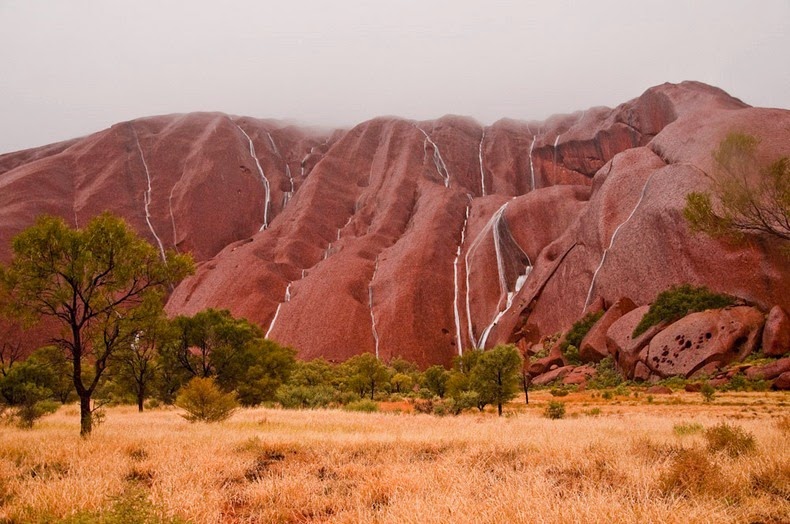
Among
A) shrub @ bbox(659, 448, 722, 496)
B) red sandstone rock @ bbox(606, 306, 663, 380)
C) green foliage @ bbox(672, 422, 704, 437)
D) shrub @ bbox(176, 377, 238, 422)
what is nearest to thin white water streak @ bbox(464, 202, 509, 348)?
red sandstone rock @ bbox(606, 306, 663, 380)

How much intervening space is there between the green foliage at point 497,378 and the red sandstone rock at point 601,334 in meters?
26.4

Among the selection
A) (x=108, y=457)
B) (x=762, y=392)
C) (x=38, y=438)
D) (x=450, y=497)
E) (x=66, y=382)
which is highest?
(x=450, y=497)

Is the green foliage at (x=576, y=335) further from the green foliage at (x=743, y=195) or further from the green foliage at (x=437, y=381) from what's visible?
the green foliage at (x=743, y=195)

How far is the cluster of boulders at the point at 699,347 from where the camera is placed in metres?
36.6

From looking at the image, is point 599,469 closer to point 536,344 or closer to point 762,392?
point 762,392

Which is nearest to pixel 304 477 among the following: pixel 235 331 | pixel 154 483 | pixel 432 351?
pixel 154 483

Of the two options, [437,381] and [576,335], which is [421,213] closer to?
[576,335]

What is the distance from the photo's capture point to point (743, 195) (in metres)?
18.5

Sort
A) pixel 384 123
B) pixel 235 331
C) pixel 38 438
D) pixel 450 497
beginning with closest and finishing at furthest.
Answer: pixel 450 497 < pixel 38 438 < pixel 235 331 < pixel 384 123

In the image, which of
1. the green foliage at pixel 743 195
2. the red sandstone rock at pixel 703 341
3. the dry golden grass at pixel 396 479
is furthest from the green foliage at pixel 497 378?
the red sandstone rock at pixel 703 341

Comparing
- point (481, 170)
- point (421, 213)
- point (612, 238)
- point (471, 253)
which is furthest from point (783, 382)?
point (481, 170)

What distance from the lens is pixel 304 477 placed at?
26.4 ft

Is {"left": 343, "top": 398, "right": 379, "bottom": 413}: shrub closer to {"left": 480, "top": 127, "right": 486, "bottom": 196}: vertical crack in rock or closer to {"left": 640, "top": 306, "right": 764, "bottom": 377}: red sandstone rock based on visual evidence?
{"left": 640, "top": 306, "right": 764, "bottom": 377}: red sandstone rock

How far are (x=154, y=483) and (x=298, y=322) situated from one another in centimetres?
6951
